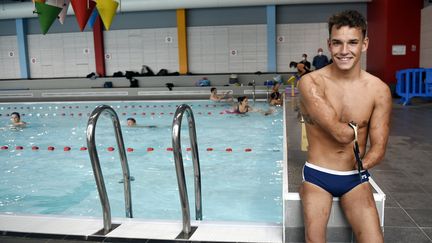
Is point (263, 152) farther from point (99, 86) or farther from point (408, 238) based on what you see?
point (99, 86)

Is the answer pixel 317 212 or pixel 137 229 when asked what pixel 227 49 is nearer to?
pixel 137 229

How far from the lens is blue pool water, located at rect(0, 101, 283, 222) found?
180 inches

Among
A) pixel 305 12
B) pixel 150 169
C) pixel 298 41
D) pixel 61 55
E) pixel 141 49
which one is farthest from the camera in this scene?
pixel 61 55

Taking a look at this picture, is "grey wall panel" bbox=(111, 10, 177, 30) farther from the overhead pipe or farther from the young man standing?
the young man standing

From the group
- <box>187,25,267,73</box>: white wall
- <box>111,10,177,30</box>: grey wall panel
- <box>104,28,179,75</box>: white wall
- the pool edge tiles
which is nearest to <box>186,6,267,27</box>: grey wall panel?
<box>187,25,267,73</box>: white wall

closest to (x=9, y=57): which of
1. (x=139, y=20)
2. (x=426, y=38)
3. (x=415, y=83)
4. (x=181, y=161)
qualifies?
(x=139, y=20)

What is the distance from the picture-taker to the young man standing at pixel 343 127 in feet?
6.47

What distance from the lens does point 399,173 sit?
13.0 feet

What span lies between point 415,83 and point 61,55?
14627 millimetres

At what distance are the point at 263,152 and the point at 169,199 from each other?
249cm

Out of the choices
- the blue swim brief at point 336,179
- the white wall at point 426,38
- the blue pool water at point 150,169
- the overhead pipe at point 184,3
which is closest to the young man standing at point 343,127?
the blue swim brief at point 336,179

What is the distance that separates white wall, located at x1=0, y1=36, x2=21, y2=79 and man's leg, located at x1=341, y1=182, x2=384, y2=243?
1933 cm

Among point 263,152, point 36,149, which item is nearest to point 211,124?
point 263,152

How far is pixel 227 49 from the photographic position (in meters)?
16.8
